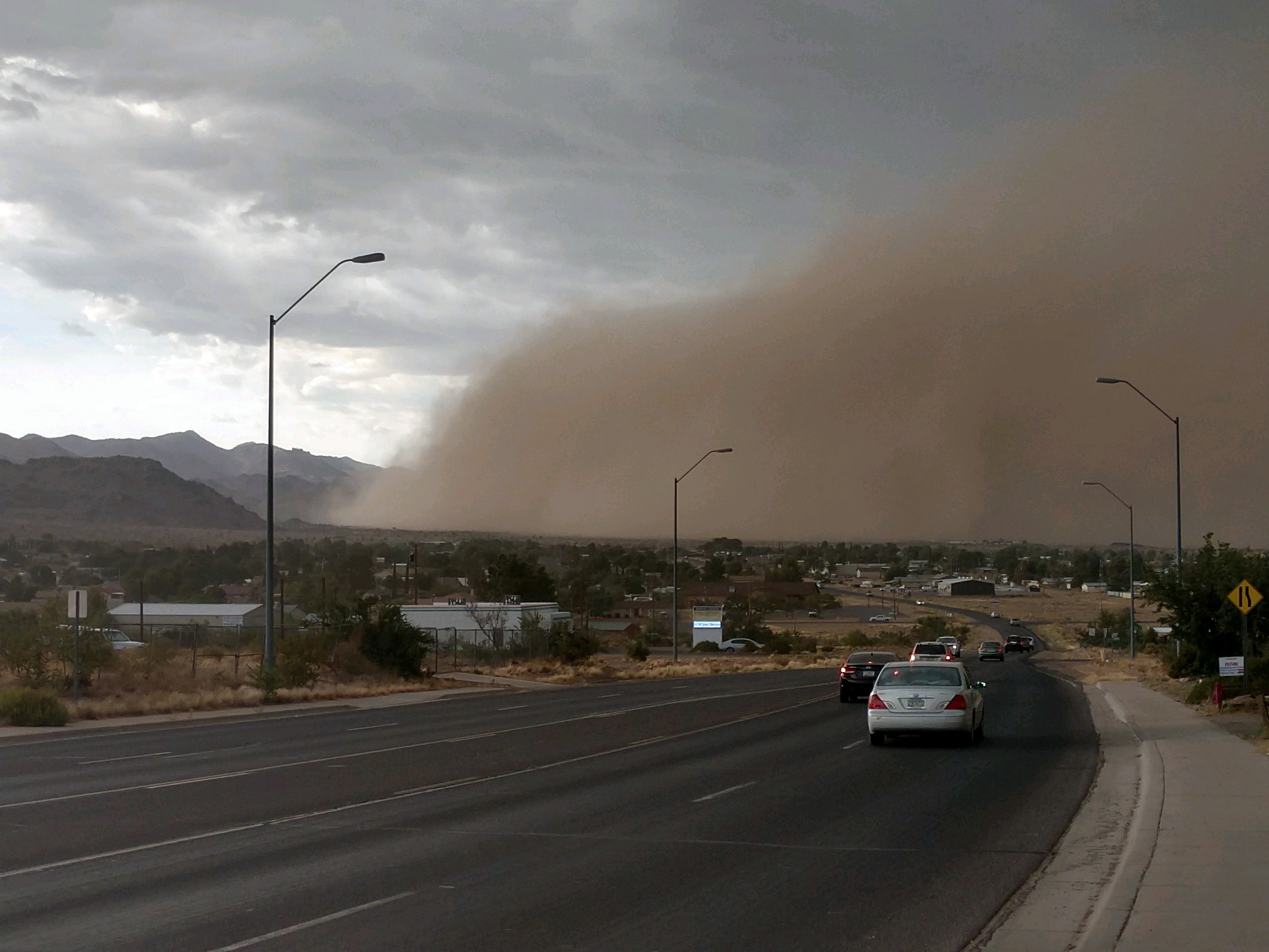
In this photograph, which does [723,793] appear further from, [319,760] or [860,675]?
[860,675]

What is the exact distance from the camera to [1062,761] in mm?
19141

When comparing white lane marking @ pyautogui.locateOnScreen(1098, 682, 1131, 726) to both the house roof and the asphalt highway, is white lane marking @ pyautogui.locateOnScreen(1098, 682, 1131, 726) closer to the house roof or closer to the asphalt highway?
the asphalt highway

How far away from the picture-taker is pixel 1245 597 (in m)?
25.6

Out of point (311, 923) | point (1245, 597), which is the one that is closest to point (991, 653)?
point (1245, 597)

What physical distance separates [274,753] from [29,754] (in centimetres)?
387

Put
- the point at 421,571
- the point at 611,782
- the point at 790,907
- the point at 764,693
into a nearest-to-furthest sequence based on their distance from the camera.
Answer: the point at 790,907 < the point at 611,782 < the point at 764,693 < the point at 421,571

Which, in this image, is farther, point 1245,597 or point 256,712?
point 256,712

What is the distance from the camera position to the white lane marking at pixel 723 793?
48.5 feet

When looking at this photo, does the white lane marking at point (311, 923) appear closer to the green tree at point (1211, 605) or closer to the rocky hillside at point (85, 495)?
the green tree at point (1211, 605)

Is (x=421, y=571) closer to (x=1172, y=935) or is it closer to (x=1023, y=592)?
(x=1023, y=592)

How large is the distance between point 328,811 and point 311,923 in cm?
539

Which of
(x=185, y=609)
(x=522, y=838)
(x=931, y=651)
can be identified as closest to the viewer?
(x=522, y=838)

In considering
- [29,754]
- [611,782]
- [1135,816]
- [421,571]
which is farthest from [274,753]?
[421,571]

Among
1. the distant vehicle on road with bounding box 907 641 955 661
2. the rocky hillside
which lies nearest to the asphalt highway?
the distant vehicle on road with bounding box 907 641 955 661
